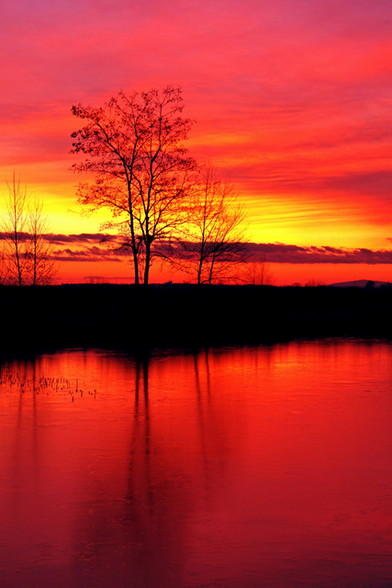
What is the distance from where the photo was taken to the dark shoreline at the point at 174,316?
35.4 m

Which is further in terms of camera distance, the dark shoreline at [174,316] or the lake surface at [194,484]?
the dark shoreline at [174,316]

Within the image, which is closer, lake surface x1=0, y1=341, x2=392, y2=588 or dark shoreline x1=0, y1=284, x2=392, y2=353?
lake surface x1=0, y1=341, x2=392, y2=588

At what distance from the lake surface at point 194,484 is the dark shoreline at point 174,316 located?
13.4 metres

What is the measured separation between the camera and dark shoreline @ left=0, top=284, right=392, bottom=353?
1393 inches

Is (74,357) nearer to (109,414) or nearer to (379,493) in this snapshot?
(109,414)

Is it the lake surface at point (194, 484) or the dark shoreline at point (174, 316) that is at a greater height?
the dark shoreline at point (174, 316)

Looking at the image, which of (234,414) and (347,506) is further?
(234,414)

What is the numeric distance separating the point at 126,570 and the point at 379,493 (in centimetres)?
400

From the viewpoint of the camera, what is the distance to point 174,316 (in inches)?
1711

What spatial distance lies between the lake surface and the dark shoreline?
13.4m

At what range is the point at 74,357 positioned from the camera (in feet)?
90.1

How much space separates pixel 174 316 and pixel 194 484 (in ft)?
108

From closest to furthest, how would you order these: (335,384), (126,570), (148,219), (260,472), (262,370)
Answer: (126,570)
(260,472)
(335,384)
(262,370)
(148,219)

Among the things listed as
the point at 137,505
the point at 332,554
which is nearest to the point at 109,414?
the point at 137,505
